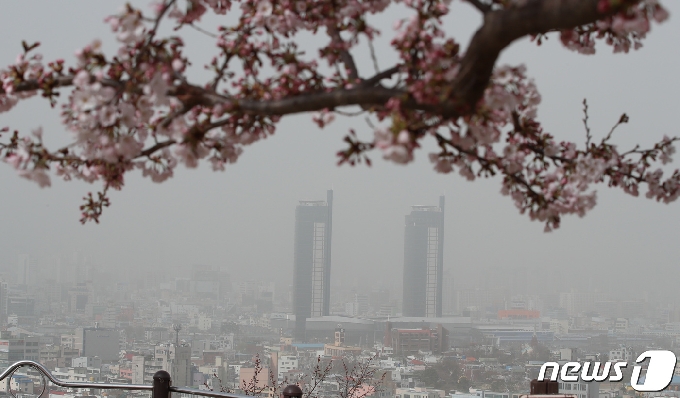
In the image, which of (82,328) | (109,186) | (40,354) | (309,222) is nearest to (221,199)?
(309,222)

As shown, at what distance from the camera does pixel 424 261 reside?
35.6m

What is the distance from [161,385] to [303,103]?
1802 mm

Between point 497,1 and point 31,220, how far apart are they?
28.9 metres

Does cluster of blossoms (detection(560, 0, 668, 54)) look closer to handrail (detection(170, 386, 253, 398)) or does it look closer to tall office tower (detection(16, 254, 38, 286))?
handrail (detection(170, 386, 253, 398))

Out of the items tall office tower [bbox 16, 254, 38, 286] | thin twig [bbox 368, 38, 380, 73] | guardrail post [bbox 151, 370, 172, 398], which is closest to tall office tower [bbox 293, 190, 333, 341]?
tall office tower [bbox 16, 254, 38, 286]

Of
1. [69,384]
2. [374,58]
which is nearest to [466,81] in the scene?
[374,58]

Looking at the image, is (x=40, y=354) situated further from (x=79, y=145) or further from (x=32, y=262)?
(x=79, y=145)

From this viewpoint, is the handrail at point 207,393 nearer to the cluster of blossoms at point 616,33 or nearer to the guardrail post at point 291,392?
the guardrail post at point 291,392

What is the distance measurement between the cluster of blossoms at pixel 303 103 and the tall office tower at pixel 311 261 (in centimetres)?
2929

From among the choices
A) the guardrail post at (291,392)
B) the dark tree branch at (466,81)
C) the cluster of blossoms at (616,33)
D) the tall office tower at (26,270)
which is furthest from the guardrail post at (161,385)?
the tall office tower at (26,270)

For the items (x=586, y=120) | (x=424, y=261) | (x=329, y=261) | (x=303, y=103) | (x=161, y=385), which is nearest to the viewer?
(x=303, y=103)

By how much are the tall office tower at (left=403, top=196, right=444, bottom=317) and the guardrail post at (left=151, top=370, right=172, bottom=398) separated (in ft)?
98.2

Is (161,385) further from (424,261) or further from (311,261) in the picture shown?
(424,261)

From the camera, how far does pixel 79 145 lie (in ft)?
5.36
